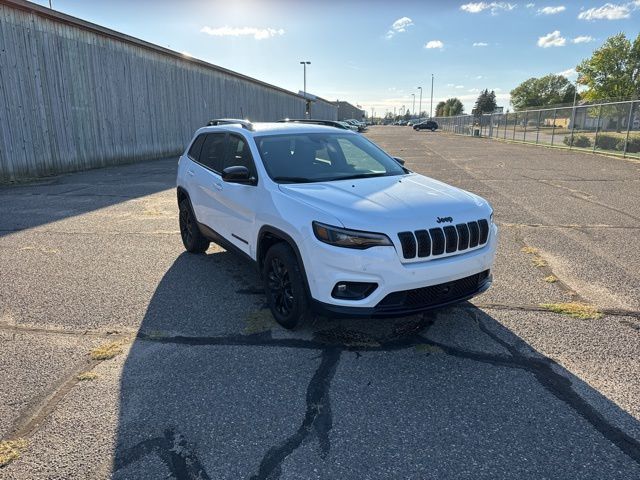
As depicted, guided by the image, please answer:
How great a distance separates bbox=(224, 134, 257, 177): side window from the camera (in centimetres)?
456

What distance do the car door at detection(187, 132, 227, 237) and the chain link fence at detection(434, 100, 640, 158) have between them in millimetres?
18168

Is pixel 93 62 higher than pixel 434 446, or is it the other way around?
pixel 93 62

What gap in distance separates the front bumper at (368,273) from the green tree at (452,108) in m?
131

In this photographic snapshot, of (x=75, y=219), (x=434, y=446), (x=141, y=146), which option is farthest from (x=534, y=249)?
(x=141, y=146)

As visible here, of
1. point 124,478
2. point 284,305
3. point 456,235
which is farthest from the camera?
point 284,305

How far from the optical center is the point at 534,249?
6.45 m

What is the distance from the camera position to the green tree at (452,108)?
128500mm

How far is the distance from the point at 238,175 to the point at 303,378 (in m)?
1.94

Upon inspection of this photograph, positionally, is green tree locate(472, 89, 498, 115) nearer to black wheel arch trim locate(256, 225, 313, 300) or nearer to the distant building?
the distant building

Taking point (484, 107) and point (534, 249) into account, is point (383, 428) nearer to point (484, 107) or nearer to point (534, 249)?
point (534, 249)

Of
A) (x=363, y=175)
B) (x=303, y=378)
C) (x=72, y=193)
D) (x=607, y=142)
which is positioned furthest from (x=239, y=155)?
(x=607, y=142)

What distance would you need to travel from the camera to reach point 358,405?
3.00m

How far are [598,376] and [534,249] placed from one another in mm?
3436

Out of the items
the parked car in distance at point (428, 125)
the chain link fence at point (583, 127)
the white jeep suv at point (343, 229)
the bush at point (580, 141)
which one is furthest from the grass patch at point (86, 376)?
the parked car in distance at point (428, 125)
